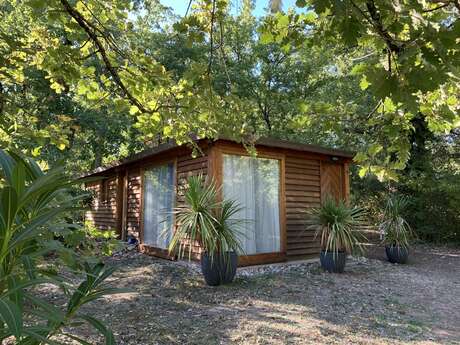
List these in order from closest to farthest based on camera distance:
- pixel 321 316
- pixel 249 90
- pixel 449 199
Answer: pixel 321 316
pixel 449 199
pixel 249 90

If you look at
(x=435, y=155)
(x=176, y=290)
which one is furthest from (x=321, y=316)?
(x=435, y=155)

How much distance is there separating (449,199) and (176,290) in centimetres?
840

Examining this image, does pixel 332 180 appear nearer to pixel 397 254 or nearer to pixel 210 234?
pixel 397 254

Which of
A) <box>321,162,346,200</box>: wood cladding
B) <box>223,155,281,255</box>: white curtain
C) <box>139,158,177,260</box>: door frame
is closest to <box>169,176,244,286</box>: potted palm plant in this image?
<box>223,155,281,255</box>: white curtain

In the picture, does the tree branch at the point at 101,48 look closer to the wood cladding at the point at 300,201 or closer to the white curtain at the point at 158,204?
the white curtain at the point at 158,204

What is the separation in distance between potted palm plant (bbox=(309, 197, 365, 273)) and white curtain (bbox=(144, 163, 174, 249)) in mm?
2822

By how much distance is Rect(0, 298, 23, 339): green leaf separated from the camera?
30.6 inches

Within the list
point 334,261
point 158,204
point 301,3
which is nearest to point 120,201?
point 158,204

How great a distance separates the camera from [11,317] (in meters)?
0.80

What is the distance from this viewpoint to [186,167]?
21.6 feet

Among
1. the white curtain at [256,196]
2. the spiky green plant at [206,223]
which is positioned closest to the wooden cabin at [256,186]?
the white curtain at [256,196]

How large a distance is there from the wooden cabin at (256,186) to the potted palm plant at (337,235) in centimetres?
98

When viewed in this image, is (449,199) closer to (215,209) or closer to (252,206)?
(252,206)

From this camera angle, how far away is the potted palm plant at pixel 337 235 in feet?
18.1
